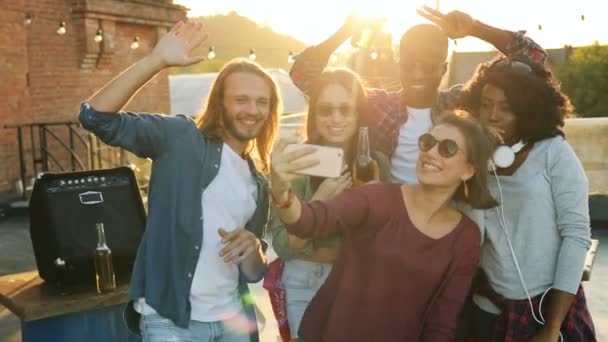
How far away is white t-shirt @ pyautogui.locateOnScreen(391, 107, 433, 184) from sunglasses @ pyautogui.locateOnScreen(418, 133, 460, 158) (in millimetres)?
651

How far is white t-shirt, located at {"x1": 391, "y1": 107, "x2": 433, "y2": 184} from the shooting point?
2.70 meters

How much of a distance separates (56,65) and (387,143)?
9453 millimetres

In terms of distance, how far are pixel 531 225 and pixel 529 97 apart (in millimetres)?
450

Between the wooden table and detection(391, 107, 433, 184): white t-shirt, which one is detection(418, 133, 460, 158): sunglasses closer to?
detection(391, 107, 433, 184): white t-shirt

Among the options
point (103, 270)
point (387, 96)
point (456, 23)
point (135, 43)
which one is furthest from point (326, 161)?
point (135, 43)

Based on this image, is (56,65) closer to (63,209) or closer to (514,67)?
(63,209)

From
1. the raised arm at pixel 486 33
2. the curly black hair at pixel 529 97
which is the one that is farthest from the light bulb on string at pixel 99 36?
the curly black hair at pixel 529 97

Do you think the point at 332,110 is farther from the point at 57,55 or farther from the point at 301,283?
the point at 57,55

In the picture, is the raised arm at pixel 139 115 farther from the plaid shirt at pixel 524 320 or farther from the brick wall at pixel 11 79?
the brick wall at pixel 11 79

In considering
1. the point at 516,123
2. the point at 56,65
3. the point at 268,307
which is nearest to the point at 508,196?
the point at 516,123

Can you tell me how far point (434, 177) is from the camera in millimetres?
2041

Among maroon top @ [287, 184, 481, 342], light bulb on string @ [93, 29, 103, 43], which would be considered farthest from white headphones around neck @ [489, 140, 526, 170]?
light bulb on string @ [93, 29, 103, 43]

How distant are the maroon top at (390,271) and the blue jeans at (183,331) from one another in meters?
0.45

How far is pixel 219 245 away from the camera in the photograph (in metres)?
2.34
